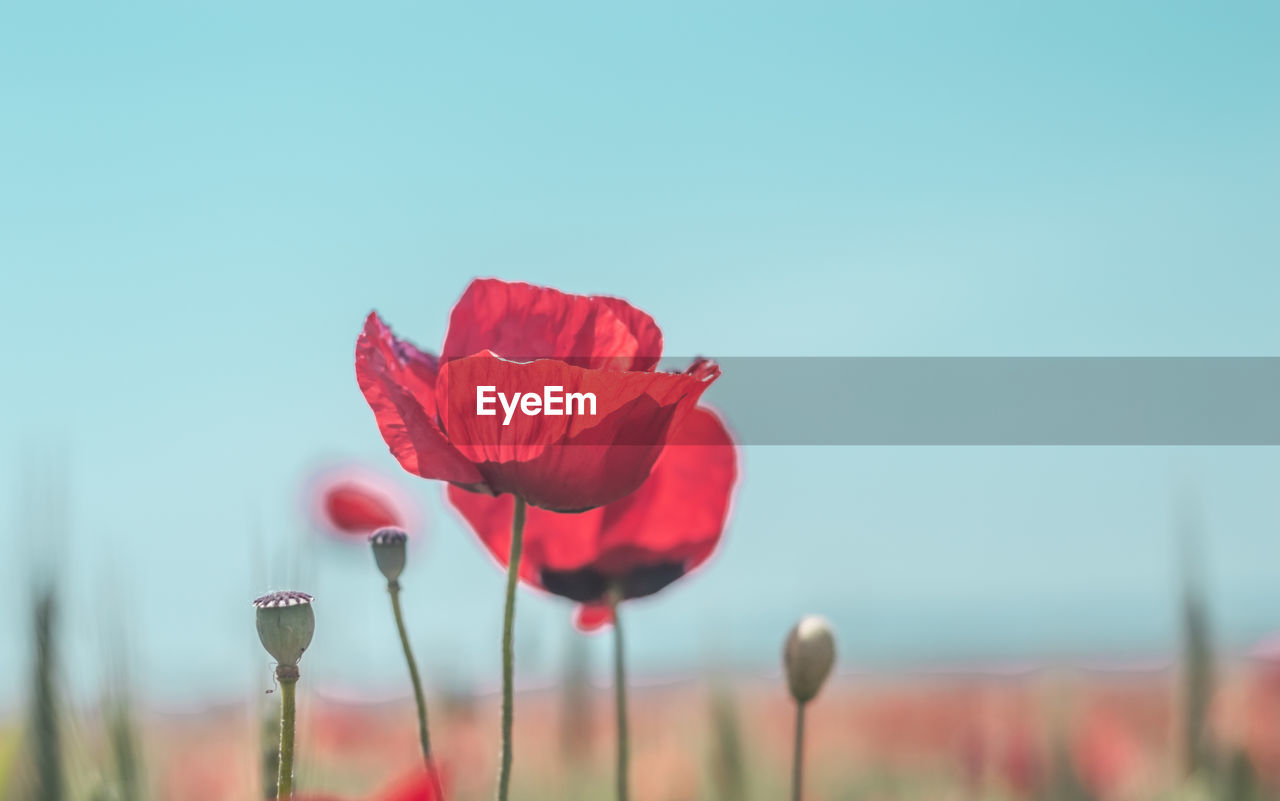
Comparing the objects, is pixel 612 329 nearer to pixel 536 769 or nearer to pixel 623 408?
pixel 623 408

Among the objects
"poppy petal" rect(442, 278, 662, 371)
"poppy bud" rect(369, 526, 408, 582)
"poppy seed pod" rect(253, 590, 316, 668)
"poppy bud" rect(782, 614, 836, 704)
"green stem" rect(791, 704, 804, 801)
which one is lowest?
"green stem" rect(791, 704, 804, 801)

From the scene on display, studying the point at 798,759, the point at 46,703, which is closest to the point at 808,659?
the point at 798,759

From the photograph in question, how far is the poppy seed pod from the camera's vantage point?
43cm

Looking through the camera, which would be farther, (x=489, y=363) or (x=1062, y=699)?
(x=1062, y=699)

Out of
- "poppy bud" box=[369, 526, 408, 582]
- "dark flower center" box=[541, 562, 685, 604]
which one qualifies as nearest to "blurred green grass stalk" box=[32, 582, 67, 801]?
"poppy bud" box=[369, 526, 408, 582]

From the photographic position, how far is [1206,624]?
981 mm

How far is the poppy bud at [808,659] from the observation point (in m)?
0.63

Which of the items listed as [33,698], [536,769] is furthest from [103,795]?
[536,769]

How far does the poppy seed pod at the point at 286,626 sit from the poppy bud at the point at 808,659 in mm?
266

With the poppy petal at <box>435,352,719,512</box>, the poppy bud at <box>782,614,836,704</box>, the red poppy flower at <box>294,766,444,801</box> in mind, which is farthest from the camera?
the poppy bud at <box>782,614,836,704</box>

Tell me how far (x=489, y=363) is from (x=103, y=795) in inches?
8.4

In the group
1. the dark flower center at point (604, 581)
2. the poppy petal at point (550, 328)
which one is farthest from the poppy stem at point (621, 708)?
the poppy petal at point (550, 328)

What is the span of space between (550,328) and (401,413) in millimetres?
84

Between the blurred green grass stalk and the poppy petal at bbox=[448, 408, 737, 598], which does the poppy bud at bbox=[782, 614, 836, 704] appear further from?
the blurred green grass stalk
